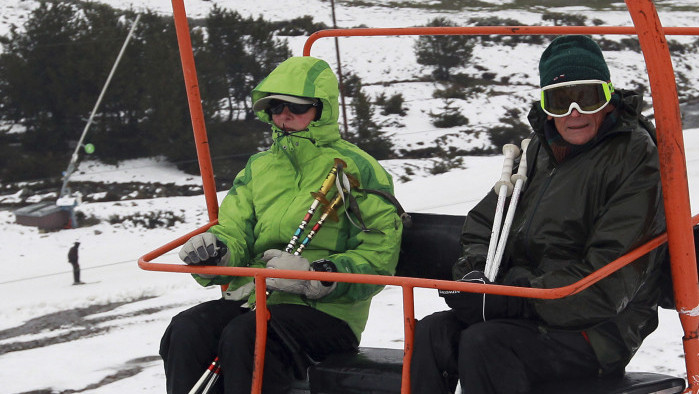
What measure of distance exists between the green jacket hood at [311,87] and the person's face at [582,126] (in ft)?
3.09

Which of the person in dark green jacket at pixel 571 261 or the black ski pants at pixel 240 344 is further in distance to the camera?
the black ski pants at pixel 240 344

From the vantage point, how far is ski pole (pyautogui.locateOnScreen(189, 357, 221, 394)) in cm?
315

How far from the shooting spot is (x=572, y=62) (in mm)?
2822

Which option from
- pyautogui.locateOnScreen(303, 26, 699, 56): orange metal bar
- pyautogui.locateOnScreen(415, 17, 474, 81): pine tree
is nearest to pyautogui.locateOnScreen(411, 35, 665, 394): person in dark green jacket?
pyautogui.locateOnScreen(303, 26, 699, 56): orange metal bar

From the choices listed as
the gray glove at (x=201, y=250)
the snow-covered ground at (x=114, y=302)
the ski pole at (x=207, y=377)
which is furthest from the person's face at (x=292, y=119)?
the snow-covered ground at (x=114, y=302)

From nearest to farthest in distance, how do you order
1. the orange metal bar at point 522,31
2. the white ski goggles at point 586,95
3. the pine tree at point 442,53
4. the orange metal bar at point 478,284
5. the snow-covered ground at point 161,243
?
1. the orange metal bar at point 478,284
2. the white ski goggles at point 586,95
3. the orange metal bar at point 522,31
4. the snow-covered ground at point 161,243
5. the pine tree at point 442,53

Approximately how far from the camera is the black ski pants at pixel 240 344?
3.12 meters

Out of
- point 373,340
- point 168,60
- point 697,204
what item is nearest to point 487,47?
point 168,60

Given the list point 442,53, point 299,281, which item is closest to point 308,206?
point 299,281

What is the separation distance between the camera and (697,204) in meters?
10.1

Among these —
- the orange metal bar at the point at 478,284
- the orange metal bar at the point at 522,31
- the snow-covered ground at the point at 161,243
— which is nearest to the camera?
the orange metal bar at the point at 478,284

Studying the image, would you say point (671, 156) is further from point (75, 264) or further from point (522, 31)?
point (75, 264)

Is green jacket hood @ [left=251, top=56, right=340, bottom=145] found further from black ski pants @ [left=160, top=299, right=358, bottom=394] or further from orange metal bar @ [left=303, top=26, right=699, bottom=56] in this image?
black ski pants @ [left=160, top=299, right=358, bottom=394]

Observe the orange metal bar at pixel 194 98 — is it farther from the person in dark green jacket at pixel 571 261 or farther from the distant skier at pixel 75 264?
the distant skier at pixel 75 264
